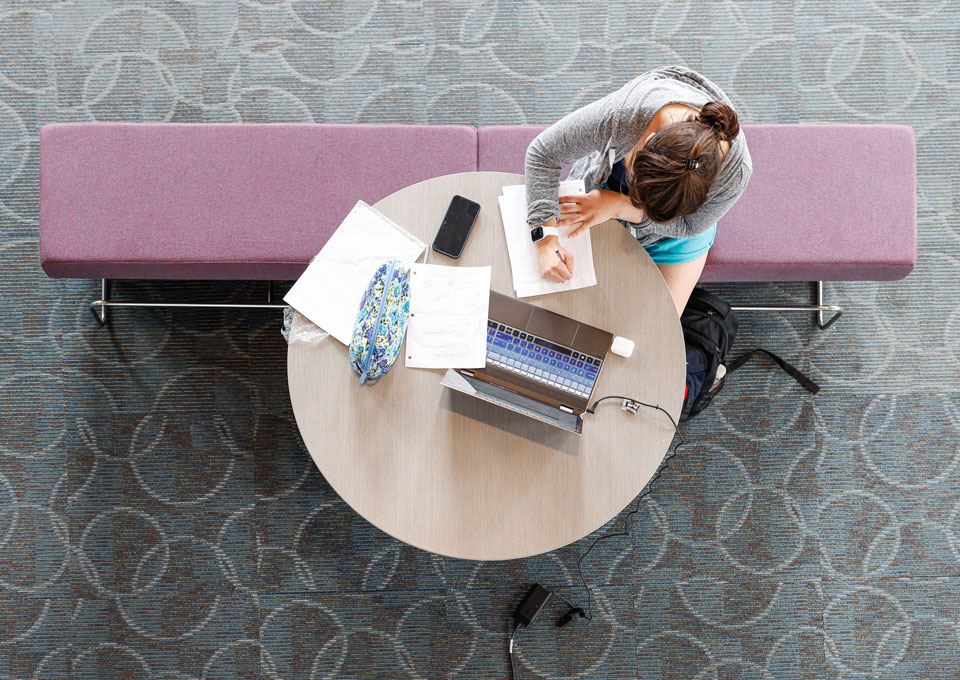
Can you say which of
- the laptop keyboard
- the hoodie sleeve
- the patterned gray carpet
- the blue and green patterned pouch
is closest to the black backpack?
the patterned gray carpet

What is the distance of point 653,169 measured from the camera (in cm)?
117

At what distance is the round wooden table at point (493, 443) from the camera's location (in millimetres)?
1457

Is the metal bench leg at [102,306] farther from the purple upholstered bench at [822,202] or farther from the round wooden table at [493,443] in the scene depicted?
the purple upholstered bench at [822,202]

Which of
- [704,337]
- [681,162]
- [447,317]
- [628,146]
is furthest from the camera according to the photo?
[704,337]

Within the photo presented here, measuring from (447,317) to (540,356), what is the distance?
23 cm

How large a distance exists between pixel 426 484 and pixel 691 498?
3.46 feet

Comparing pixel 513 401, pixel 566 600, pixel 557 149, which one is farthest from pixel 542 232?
pixel 566 600

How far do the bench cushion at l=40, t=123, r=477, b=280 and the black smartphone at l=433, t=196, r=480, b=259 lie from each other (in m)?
0.28

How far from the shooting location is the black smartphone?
1.52 metres

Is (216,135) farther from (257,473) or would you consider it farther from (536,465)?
(536,465)

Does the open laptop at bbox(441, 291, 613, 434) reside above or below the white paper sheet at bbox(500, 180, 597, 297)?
below

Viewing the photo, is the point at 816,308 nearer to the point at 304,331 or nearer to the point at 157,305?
the point at 304,331

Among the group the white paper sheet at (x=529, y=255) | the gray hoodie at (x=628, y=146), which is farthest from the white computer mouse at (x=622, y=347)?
the gray hoodie at (x=628, y=146)

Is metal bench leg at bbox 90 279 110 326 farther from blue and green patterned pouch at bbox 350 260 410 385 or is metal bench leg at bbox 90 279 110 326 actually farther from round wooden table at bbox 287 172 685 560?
blue and green patterned pouch at bbox 350 260 410 385
